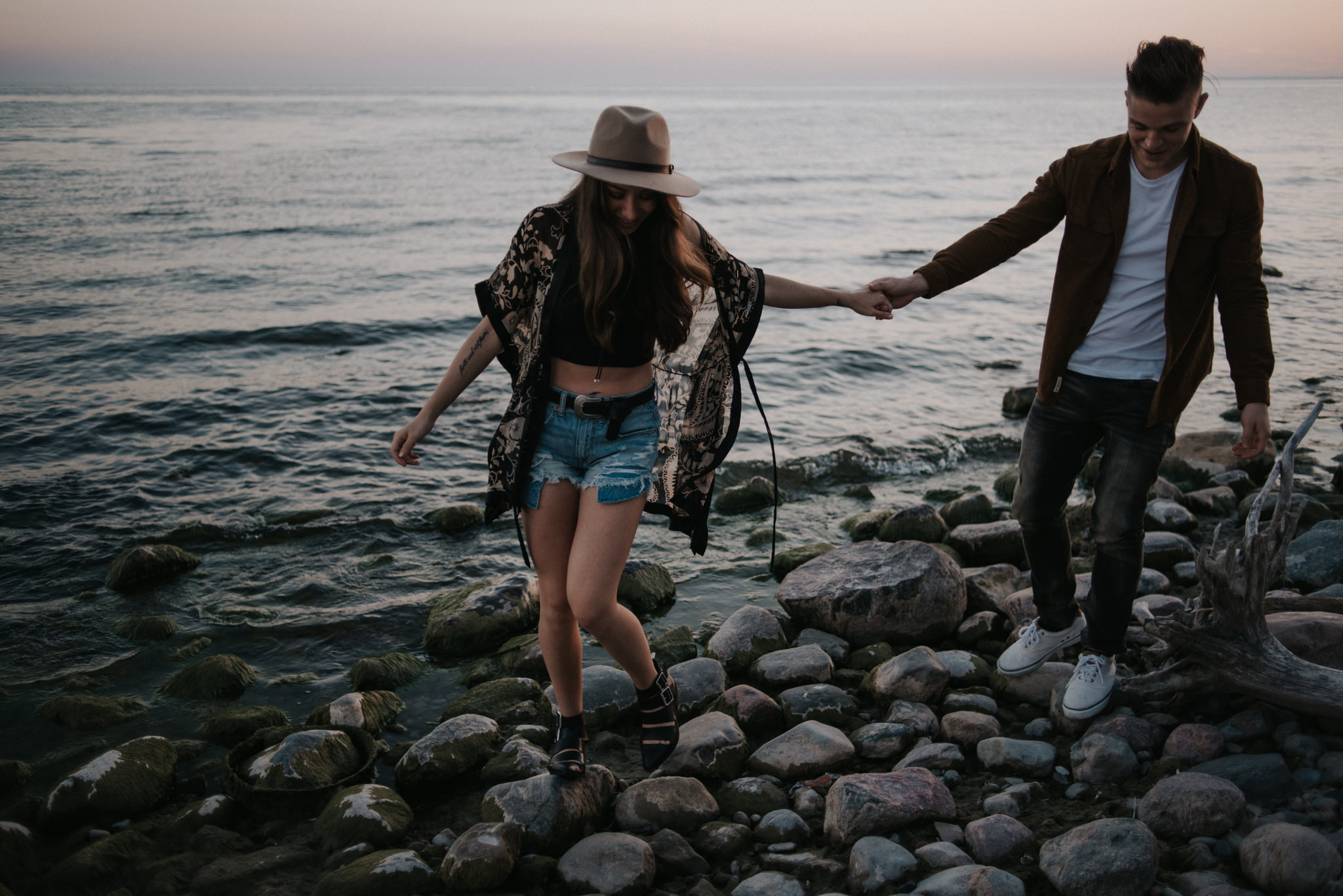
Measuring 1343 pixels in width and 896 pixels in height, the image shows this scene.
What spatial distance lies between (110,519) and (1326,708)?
8581mm

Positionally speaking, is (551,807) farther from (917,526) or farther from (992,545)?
(917,526)

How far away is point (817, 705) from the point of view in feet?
15.2

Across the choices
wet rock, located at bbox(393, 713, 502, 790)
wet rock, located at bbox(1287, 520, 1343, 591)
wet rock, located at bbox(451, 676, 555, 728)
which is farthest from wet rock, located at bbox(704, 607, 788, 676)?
wet rock, located at bbox(1287, 520, 1343, 591)

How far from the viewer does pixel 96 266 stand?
17.8 m

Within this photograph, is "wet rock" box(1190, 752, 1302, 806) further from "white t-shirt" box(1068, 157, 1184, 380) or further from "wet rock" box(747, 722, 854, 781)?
"white t-shirt" box(1068, 157, 1184, 380)

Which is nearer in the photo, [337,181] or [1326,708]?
[1326,708]

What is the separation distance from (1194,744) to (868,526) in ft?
12.6

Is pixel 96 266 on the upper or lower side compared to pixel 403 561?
upper

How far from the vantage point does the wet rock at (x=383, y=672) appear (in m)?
5.42

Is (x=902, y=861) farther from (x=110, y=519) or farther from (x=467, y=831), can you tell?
(x=110, y=519)

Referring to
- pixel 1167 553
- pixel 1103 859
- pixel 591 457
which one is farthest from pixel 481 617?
pixel 1167 553

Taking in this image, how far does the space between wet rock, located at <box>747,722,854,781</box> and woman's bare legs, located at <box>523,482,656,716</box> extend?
856 mm

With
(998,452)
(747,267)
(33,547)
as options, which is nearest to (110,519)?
(33,547)

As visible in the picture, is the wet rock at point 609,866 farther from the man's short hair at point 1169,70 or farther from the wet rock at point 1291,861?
the man's short hair at point 1169,70
